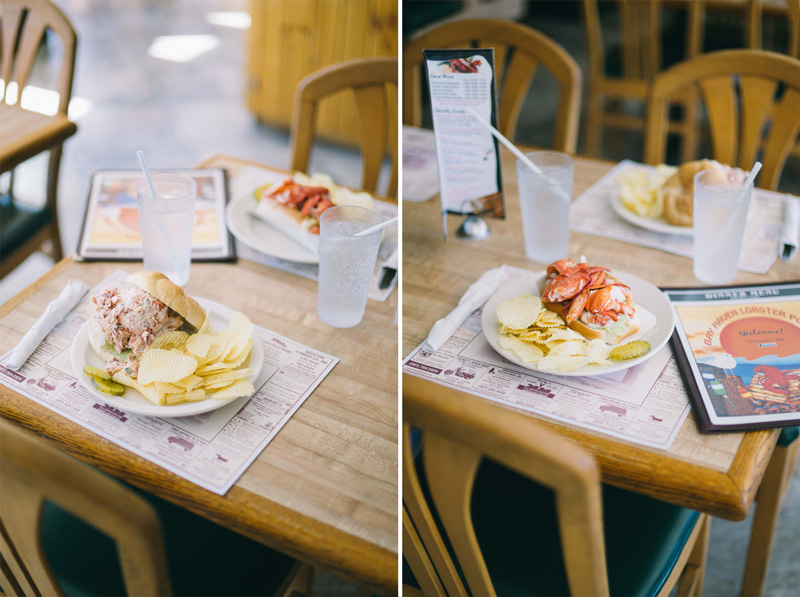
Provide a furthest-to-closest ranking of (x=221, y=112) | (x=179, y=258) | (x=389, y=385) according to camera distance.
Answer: (x=221, y=112)
(x=179, y=258)
(x=389, y=385)

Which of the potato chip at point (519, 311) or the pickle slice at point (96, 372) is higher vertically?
the potato chip at point (519, 311)

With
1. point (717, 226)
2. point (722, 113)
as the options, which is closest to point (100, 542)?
point (717, 226)

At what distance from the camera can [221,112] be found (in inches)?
146

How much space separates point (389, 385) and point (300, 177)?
1.80 feet

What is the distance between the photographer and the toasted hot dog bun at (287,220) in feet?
3.75

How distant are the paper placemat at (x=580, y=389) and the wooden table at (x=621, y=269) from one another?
0.06ft

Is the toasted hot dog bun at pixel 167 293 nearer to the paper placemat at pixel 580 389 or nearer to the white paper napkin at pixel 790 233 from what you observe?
the paper placemat at pixel 580 389

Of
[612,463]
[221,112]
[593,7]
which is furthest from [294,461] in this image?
[221,112]

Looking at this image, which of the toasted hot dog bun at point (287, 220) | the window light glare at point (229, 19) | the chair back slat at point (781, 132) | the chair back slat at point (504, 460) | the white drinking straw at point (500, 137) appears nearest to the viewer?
the chair back slat at point (504, 460)

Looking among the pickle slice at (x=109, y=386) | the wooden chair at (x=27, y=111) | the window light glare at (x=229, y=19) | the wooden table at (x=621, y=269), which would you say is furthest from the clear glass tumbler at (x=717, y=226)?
the window light glare at (x=229, y=19)

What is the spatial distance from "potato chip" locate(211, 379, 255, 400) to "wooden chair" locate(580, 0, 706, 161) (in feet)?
7.55

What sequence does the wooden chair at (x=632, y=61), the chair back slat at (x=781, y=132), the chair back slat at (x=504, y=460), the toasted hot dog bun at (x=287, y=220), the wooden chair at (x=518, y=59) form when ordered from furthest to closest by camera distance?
1. the wooden chair at (x=632, y=61)
2. the wooden chair at (x=518, y=59)
3. the chair back slat at (x=781, y=132)
4. the toasted hot dog bun at (x=287, y=220)
5. the chair back slat at (x=504, y=460)

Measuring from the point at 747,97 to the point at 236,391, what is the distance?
49.7 inches

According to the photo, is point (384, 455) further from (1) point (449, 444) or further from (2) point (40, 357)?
(2) point (40, 357)
